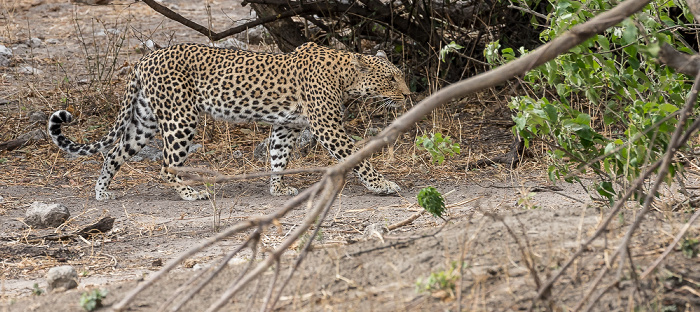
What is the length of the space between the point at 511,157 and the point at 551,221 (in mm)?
4096

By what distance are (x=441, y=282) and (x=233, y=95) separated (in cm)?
510

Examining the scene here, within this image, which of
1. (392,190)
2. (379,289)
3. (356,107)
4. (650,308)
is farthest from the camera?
(356,107)

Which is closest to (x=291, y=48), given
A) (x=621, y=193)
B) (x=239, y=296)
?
(x=621, y=193)

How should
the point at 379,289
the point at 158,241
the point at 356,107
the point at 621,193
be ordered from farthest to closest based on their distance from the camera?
1. the point at 356,107
2. the point at 158,241
3. the point at 621,193
4. the point at 379,289

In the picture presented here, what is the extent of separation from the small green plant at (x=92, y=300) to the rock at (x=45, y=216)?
3131 mm

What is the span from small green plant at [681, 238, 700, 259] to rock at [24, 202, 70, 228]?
4.82 m

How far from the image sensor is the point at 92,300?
3621 millimetres

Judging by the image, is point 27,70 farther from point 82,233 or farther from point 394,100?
point 82,233

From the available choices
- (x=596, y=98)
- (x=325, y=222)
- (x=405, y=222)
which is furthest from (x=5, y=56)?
(x=596, y=98)

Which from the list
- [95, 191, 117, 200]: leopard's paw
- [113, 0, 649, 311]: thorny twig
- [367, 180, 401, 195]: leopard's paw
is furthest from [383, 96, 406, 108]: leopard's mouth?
[113, 0, 649, 311]: thorny twig

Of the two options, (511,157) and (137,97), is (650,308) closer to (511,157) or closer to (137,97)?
(511,157)

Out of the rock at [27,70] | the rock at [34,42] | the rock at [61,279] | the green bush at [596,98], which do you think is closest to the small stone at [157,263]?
the rock at [61,279]

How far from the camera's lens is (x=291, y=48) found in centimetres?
1039

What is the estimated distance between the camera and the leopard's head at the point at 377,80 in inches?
323
